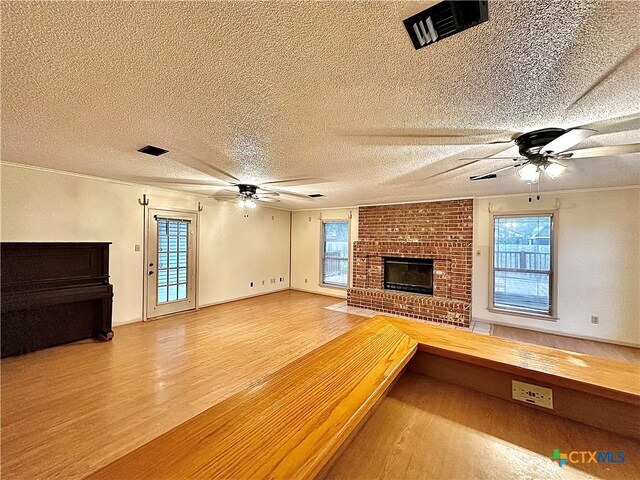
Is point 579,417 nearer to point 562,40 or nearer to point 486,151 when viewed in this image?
point 562,40

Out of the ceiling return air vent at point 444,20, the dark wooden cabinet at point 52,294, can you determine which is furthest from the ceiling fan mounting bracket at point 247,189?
the ceiling return air vent at point 444,20

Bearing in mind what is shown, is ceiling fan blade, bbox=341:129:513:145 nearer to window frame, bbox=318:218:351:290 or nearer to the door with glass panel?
the door with glass panel

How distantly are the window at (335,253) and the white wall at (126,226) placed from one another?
139 cm

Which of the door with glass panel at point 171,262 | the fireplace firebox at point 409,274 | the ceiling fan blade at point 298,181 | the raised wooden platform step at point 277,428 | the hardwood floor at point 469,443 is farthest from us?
the fireplace firebox at point 409,274

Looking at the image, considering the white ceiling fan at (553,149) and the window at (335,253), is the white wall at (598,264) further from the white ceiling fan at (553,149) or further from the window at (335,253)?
the window at (335,253)

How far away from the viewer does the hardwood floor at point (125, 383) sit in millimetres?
1837

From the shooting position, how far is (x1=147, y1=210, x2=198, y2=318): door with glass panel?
4.73 meters

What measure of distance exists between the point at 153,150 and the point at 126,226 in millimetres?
2405

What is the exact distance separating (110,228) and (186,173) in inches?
71.9

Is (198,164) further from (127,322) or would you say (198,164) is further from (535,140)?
(535,140)

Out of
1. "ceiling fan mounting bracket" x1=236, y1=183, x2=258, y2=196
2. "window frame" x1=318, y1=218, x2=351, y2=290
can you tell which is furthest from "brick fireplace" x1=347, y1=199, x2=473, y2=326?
"ceiling fan mounting bracket" x1=236, y1=183, x2=258, y2=196

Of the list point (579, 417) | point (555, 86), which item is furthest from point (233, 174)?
point (579, 417)

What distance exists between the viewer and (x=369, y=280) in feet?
20.0

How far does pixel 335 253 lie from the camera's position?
7047 millimetres
